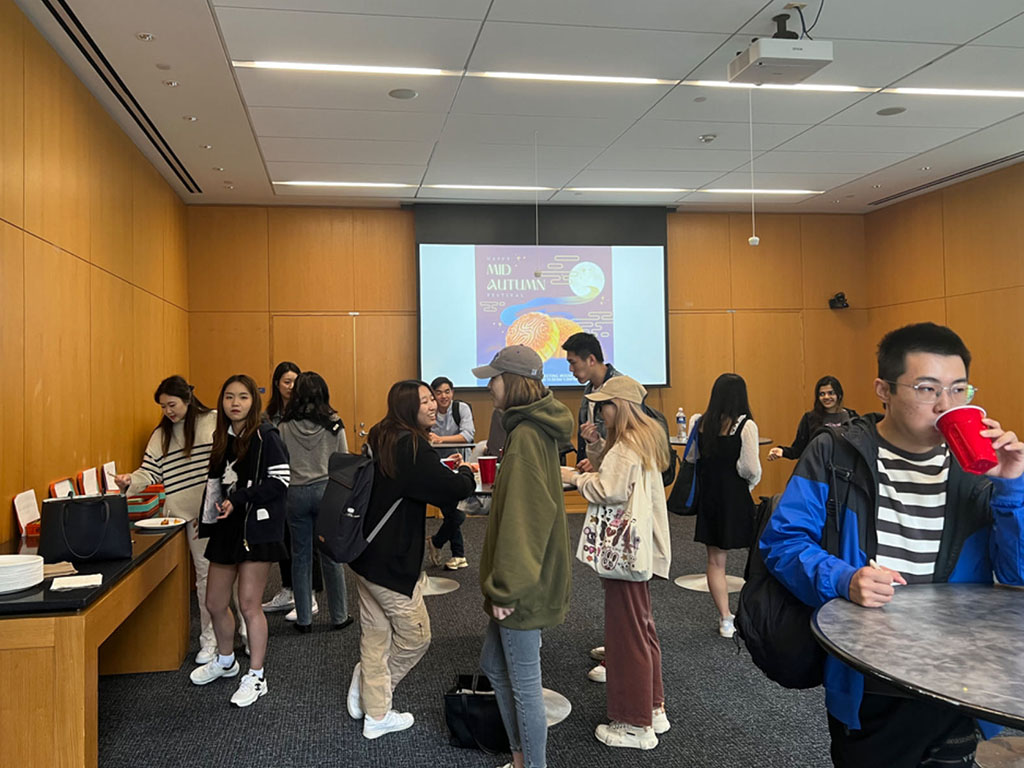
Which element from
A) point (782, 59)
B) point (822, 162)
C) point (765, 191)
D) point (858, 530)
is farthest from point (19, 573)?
point (765, 191)

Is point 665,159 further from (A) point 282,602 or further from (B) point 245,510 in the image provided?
(B) point 245,510

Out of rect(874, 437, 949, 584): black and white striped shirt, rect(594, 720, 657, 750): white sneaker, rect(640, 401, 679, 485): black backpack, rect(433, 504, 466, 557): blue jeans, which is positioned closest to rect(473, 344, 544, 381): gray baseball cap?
rect(640, 401, 679, 485): black backpack

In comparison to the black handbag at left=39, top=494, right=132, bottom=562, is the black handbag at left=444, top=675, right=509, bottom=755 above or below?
below

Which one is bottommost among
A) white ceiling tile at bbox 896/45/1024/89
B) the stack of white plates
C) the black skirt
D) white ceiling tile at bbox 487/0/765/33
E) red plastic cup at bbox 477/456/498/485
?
the black skirt

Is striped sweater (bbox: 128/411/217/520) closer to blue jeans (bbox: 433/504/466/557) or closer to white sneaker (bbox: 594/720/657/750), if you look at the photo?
blue jeans (bbox: 433/504/466/557)

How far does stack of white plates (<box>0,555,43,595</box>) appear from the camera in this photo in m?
2.62

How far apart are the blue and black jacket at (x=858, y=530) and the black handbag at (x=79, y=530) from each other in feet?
8.37

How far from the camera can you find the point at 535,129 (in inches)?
238

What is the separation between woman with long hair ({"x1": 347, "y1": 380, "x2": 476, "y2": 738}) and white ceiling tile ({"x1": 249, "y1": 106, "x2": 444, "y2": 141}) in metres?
3.18

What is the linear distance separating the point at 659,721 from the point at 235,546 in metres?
2.06

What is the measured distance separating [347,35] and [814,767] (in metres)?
4.25

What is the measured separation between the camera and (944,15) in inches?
167

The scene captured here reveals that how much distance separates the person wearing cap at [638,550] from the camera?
10.4 ft

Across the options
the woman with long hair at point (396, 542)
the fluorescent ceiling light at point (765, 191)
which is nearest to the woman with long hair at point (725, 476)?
the woman with long hair at point (396, 542)
